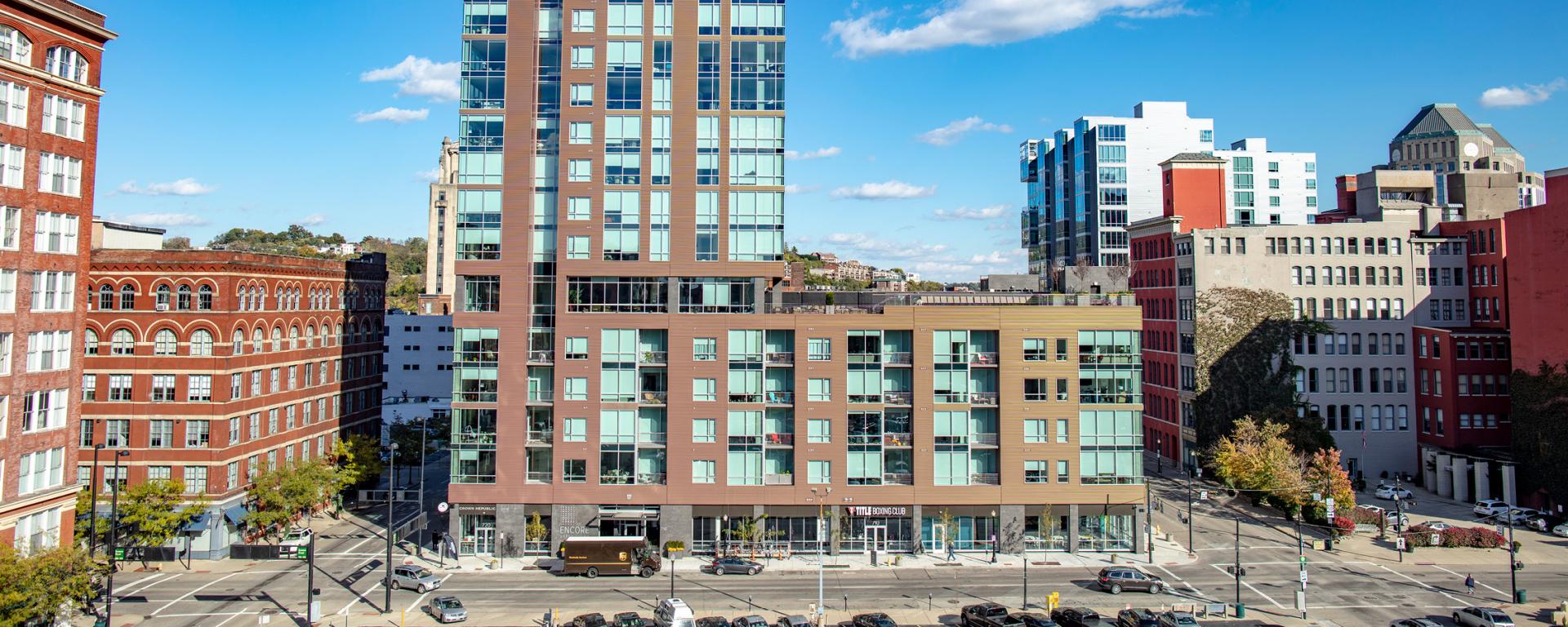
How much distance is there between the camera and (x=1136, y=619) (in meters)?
47.2

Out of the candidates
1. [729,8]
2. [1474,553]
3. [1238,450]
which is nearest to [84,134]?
[729,8]

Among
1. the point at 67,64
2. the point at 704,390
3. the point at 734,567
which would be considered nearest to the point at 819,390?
the point at 704,390

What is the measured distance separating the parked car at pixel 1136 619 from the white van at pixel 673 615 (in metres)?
21.1

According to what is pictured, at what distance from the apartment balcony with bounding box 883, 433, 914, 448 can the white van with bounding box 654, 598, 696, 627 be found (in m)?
20.6

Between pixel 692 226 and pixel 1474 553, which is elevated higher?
pixel 692 226

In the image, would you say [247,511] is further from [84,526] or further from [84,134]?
[84,134]

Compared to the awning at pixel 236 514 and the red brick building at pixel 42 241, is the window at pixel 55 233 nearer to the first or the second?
the red brick building at pixel 42 241

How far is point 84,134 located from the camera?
163ft

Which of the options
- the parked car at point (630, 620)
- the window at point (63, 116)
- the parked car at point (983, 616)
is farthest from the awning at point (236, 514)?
the parked car at point (983, 616)

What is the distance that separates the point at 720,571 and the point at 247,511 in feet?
111

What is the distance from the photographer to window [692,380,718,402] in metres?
64.6

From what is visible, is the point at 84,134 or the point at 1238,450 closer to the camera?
the point at 84,134

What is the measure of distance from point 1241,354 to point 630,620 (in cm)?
6696

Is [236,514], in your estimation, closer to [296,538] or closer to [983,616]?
[296,538]
